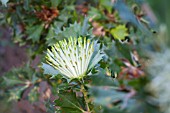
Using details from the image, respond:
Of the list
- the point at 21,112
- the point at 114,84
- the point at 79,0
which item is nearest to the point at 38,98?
the point at 79,0

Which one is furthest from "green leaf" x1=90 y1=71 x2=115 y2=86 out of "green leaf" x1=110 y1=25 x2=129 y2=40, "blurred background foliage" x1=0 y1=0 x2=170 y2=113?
"green leaf" x1=110 y1=25 x2=129 y2=40

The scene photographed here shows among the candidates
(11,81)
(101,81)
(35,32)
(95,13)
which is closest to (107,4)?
(95,13)

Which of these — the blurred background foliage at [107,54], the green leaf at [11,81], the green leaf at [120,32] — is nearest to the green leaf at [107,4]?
the blurred background foliage at [107,54]

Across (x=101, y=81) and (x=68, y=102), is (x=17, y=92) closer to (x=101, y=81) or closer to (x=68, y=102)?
(x=68, y=102)

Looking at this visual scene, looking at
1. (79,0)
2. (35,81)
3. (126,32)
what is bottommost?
(35,81)

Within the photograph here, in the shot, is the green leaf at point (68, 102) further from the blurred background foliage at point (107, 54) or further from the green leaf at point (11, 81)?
the green leaf at point (11, 81)

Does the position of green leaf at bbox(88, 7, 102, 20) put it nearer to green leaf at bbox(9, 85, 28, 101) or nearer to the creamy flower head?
green leaf at bbox(9, 85, 28, 101)

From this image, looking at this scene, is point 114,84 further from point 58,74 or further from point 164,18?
point 58,74
